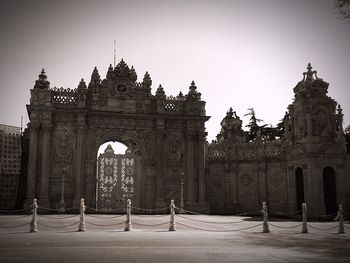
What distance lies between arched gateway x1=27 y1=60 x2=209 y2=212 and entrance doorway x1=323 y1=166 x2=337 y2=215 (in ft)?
28.0

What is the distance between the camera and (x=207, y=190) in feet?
105

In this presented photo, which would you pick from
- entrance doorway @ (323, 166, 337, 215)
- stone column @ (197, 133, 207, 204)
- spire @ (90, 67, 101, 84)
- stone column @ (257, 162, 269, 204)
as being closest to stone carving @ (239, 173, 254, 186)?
stone column @ (257, 162, 269, 204)

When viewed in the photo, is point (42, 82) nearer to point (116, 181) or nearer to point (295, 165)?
point (116, 181)

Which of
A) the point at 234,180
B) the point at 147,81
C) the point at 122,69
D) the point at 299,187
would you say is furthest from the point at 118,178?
the point at 299,187

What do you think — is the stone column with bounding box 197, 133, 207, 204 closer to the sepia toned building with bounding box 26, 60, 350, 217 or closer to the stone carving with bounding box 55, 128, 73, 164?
the sepia toned building with bounding box 26, 60, 350, 217

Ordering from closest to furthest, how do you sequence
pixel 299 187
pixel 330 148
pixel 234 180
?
pixel 330 148
pixel 299 187
pixel 234 180

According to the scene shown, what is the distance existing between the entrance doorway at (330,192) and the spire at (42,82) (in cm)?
2071

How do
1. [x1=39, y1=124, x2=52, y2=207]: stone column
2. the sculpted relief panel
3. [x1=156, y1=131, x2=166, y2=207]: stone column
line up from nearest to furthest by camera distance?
[x1=39, y1=124, x2=52, y2=207]: stone column → the sculpted relief panel → [x1=156, y1=131, x2=166, y2=207]: stone column

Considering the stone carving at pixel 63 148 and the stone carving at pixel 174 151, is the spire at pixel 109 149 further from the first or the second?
the stone carving at pixel 174 151

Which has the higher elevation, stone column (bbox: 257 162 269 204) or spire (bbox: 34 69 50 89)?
spire (bbox: 34 69 50 89)

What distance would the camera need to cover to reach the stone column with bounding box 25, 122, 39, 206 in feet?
90.3

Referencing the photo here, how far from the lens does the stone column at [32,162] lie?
27516 millimetres

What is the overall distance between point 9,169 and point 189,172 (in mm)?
12889

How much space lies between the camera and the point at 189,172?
30391 mm
